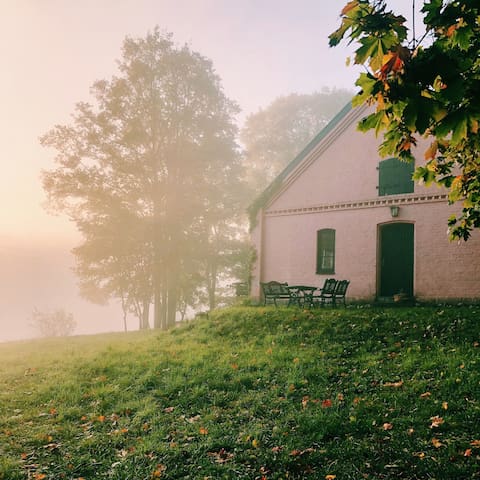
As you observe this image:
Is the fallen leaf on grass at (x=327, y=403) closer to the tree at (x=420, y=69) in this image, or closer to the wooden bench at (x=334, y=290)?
the tree at (x=420, y=69)

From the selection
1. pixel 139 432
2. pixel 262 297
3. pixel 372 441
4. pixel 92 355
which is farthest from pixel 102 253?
pixel 372 441

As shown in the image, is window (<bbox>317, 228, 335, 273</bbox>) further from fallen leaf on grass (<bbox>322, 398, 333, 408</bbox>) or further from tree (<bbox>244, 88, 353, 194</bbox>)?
tree (<bbox>244, 88, 353, 194</bbox>)

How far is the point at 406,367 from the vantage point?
25.6 feet

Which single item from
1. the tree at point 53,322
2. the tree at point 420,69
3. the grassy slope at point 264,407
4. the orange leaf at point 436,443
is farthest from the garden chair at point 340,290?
the tree at point 53,322

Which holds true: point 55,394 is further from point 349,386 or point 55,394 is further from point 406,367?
point 406,367

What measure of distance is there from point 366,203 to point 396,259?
249 centimetres

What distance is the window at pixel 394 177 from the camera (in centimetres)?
1576

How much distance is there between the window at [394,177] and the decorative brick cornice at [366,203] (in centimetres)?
30

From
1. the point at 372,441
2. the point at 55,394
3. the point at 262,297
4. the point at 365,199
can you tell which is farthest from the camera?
the point at 262,297

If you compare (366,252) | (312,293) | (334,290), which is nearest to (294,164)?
(366,252)

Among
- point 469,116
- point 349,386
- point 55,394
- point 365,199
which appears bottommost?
point 55,394

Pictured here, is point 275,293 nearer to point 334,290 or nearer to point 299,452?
point 334,290

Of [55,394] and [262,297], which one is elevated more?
[262,297]

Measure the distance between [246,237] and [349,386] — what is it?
2254 centimetres
